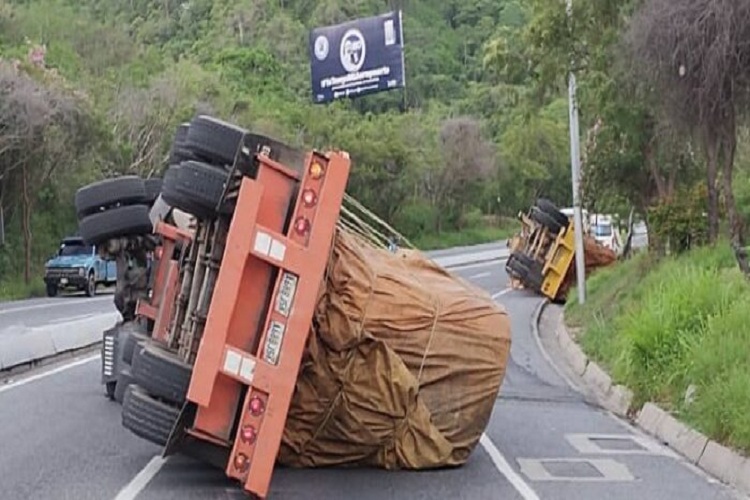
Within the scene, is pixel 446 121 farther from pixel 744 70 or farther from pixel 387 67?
pixel 744 70

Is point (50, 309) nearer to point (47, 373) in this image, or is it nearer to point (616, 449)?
point (47, 373)

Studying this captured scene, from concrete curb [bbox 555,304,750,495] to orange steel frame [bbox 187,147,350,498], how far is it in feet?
13.1

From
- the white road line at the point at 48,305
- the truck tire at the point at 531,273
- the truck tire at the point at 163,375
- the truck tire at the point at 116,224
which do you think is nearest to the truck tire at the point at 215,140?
the truck tire at the point at 163,375

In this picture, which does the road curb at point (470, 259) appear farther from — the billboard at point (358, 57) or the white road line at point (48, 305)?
the white road line at point (48, 305)

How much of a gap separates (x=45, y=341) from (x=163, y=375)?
37.6 feet

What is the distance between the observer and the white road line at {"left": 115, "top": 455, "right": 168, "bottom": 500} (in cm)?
1046

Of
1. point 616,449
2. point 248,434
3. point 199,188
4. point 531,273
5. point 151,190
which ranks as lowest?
point 531,273

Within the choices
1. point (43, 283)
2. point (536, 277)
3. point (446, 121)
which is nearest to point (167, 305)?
point (536, 277)

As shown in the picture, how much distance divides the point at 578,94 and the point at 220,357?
19.5 metres

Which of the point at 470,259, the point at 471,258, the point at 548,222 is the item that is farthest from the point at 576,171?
the point at 471,258

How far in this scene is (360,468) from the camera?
1191 centimetres

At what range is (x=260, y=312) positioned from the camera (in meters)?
10.2

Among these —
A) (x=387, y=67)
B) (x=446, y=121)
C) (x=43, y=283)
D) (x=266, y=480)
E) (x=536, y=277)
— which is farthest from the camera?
(x=446, y=121)

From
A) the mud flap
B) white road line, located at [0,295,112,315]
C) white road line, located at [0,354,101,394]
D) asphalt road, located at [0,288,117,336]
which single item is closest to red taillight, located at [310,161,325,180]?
the mud flap
